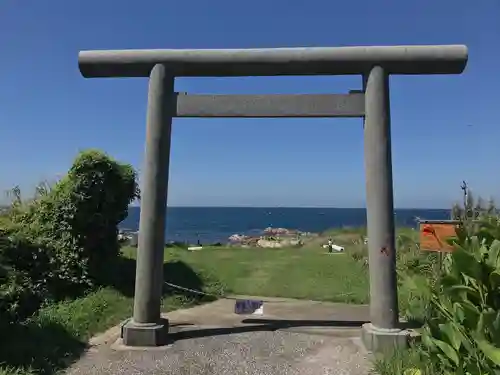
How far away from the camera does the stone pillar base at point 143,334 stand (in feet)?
20.3

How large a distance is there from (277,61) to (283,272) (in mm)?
6607

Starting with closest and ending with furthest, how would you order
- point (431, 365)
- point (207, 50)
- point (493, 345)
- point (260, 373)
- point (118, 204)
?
1. point (493, 345)
2. point (431, 365)
3. point (260, 373)
4. point (207, 50)
5. point (118, 204)

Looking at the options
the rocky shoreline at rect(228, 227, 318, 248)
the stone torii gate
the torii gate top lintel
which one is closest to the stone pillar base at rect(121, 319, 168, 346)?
the stone torii gate

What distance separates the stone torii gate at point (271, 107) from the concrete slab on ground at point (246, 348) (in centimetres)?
41

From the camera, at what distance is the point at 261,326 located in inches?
286

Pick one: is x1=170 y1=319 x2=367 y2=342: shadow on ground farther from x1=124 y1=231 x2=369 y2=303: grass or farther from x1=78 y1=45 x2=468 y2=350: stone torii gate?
x1=124 y1=231 x2=369 y2=303: grass

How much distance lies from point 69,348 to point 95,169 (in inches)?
176

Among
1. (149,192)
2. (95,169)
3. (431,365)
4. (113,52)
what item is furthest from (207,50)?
(431,365)

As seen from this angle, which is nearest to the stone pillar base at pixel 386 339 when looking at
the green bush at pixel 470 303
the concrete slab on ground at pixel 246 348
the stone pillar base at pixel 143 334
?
the concrete slab on ground at pixel 246 348

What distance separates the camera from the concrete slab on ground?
536 cm

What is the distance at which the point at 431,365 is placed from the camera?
12.6 ft

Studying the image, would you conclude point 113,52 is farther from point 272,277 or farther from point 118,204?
point 272,277

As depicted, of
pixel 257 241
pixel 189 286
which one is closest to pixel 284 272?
pixel 189 286

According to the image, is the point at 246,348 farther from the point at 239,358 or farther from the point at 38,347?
the point at 38,347
